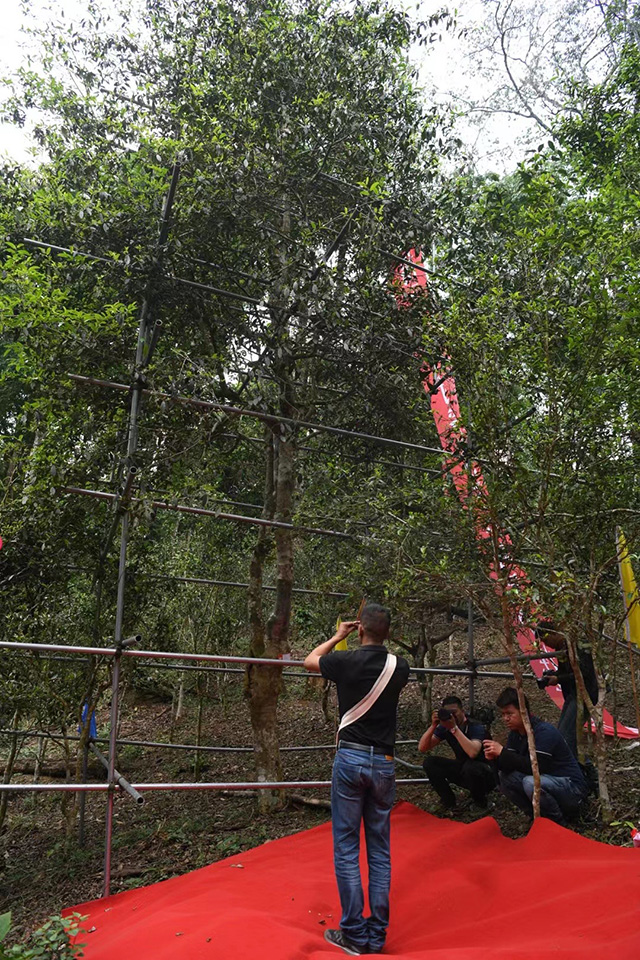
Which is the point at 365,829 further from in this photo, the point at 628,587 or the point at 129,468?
the point at 628,587

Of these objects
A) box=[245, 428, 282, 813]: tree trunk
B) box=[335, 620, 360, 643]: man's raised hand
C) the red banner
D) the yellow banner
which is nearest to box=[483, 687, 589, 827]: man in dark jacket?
the red banner

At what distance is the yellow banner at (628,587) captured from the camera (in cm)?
390

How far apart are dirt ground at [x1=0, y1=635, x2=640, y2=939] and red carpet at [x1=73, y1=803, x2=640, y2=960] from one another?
57cm

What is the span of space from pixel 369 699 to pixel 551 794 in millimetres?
1406

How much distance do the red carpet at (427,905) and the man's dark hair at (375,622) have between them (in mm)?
1120

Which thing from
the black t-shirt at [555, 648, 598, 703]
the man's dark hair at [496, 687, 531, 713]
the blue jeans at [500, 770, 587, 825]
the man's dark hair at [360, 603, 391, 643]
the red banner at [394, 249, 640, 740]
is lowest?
the blue jeans at [500, 770, 587, 825]

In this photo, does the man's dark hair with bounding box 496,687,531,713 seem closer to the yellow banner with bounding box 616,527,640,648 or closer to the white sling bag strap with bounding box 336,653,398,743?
the yellow banner with bounding box 616,527,640,648

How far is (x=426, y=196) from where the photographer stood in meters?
5.40

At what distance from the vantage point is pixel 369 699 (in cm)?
297

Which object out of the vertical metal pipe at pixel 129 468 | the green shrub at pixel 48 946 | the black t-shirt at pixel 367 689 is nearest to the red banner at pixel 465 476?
the black t-shirt at pixel 367 689

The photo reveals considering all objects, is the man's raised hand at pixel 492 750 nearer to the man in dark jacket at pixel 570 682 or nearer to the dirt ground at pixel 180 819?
the dirt ground at pixel 180 819

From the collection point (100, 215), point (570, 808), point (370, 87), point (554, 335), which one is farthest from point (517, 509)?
point (370, 87)

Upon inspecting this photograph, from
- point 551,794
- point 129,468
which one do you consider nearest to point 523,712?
point 551,794

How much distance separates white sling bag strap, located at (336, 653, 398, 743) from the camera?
2.95 m
